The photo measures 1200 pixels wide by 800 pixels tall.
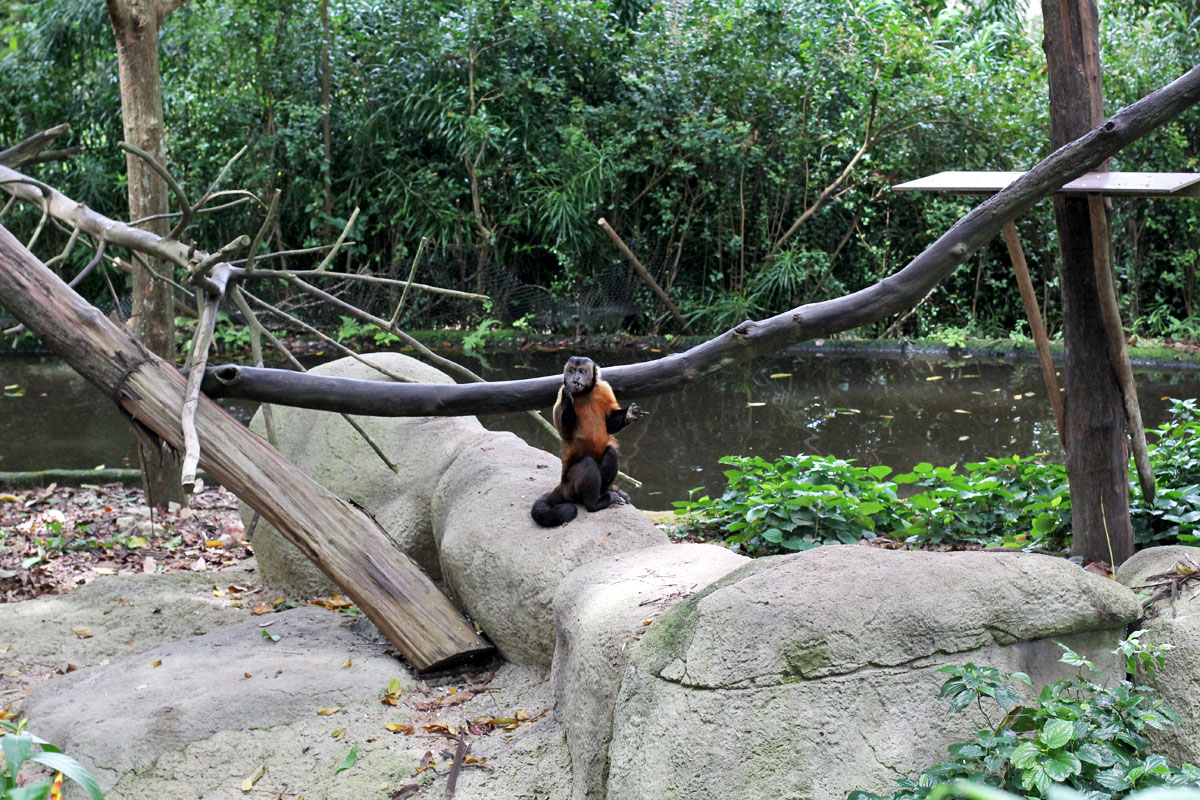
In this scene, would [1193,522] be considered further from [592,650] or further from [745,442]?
[745,442]

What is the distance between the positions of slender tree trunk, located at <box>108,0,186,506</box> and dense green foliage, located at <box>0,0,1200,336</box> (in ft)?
20.8

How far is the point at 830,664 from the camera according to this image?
262 centimetres

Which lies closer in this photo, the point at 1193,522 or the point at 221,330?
the point at 1193,522

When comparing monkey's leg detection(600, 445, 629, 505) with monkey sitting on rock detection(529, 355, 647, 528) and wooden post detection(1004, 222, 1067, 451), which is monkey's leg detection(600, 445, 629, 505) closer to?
monkey sitting on rock detection(529, 355, 647, 528)

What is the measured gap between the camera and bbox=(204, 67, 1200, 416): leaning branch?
3.52m

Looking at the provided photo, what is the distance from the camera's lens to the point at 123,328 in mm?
4117

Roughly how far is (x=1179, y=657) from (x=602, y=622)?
5.17ft

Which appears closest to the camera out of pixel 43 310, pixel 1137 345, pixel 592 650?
pixel 592 650

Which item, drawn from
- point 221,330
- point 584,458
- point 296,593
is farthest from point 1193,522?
point 221,330

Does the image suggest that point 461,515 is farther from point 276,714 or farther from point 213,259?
point 213,259

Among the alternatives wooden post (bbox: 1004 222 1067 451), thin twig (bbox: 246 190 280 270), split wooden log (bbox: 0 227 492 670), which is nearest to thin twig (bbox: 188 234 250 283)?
thin twig (bbox: 246 190 280 270)

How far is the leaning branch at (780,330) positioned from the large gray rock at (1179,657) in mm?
1286

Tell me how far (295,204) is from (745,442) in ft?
25.5

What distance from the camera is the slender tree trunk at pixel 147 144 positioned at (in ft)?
19.4
